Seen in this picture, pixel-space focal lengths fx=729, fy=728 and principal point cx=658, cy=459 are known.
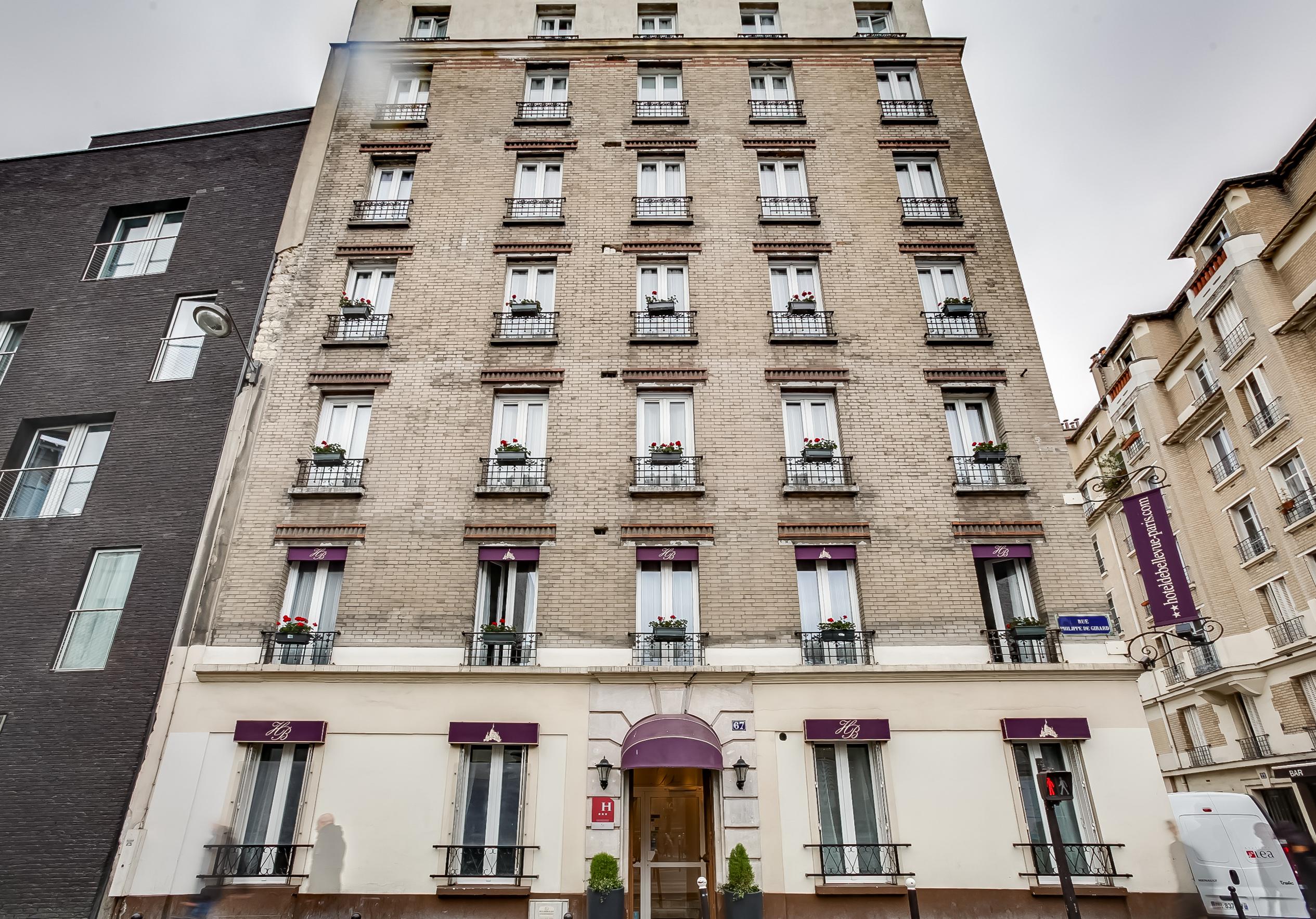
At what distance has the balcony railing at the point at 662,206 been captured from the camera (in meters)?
17.2

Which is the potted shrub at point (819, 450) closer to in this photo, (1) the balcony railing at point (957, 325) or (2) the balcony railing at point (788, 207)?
(1) the balcony railing at point (957, 325)

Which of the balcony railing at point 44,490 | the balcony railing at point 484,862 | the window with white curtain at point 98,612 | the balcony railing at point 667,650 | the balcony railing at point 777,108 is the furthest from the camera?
the balcony railing at point 777,108

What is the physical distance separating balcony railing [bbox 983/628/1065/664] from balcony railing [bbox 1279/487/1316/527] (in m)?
16.6

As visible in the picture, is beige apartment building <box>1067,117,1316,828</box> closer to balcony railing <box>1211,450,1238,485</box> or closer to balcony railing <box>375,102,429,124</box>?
balcony railing <box>1211,450,1238,485</box>

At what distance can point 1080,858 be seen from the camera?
37.4ft

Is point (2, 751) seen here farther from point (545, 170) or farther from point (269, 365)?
point (545, 170)

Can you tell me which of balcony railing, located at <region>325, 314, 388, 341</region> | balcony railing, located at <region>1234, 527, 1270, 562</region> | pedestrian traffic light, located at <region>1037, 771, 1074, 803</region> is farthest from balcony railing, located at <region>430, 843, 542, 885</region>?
balcony railing, located at <region>1234, 527, 1270, 562</region>

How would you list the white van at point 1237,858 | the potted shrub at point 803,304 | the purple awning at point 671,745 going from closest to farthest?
the purple awning at point 671,745, the white van at point 1237,858, the potted shrub at point 803,304

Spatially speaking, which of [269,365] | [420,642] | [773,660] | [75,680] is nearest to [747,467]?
[773,660]

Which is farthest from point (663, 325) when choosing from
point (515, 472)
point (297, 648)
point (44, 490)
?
point (44, 490)

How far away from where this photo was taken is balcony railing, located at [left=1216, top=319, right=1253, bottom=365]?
83.8 ft

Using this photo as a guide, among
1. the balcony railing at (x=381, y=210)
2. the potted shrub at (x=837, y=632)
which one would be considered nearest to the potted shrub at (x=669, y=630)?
the potted shrub at (x=837, y=632)

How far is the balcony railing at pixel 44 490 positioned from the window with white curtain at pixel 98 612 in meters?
1.51

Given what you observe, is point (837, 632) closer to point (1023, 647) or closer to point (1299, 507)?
point (1023, 647)
